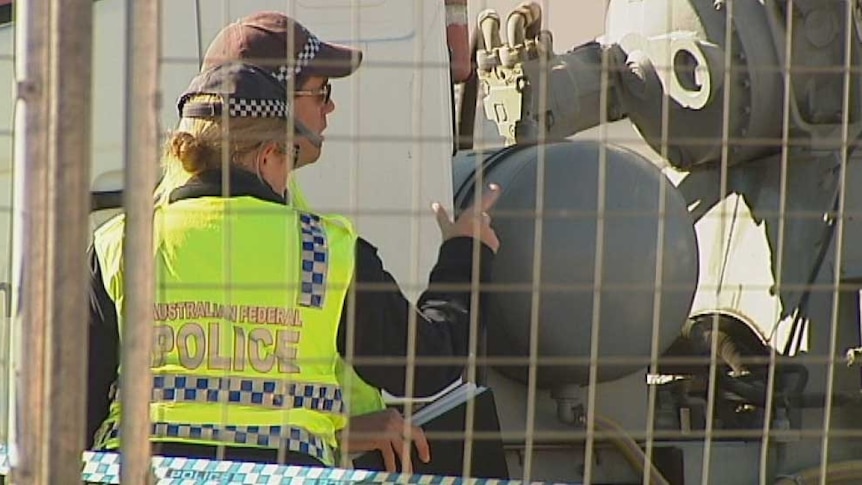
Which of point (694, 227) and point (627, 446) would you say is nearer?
point (627, 446)

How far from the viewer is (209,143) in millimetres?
3512

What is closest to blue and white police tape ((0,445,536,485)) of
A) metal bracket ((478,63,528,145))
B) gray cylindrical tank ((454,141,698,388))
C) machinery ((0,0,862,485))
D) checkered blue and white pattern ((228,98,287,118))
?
checkered blue and white pattern ((228,98,287,118))

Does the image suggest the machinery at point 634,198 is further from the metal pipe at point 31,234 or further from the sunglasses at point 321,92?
the metal pipe at point 31,234

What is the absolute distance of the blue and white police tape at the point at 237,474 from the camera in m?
2.92

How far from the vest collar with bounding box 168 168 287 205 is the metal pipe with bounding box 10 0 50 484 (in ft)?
3.83

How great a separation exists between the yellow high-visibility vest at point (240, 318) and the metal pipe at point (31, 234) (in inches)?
39.8

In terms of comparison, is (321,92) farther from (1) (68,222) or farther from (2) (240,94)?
(1) (68,222)

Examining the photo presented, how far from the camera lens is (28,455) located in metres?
2.28

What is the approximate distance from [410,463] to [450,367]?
0.25 meters

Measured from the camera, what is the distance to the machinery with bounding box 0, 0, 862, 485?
420 cm

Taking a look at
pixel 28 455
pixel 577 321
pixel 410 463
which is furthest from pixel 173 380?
pixel 577 321

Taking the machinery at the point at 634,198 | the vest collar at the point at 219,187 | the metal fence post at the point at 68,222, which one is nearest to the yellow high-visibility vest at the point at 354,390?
the vest collar at the point at 219,187

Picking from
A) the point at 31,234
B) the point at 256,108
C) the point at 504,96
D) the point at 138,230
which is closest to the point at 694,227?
the point at 504,96

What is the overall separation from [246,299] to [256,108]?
453 mm
